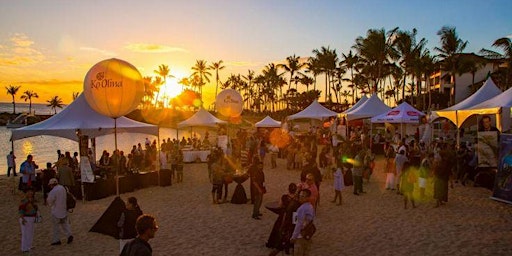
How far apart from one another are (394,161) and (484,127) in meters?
3.95

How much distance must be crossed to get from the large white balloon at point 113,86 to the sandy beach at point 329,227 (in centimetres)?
305

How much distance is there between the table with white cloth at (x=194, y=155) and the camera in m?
22.6

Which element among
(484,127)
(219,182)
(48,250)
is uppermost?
(484,127)

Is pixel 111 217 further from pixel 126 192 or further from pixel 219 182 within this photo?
pixel 126 192

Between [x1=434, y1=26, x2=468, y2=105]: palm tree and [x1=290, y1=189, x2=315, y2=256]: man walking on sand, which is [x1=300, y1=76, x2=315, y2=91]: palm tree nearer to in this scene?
[x1=434, y1=26, x2=468, y2=105]: palm tree

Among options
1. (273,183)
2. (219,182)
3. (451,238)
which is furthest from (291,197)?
(273,183)

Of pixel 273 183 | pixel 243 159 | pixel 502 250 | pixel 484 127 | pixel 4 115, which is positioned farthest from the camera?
pixel 4 115

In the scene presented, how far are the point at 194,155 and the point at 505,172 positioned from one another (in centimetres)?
1576

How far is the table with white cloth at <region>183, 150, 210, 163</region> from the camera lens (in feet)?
74.1

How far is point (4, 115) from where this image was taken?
124875mm

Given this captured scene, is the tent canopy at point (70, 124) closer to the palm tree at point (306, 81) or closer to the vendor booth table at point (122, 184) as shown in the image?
the vendor booth table at point (122, 184)

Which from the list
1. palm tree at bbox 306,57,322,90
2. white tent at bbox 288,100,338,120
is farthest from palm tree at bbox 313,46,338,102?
white tent at bbox 288,100,338,120

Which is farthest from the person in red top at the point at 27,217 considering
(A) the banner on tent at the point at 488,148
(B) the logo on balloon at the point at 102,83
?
(A) the banner on tent at the point at 488,148

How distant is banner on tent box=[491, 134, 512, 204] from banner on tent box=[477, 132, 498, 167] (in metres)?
1.39
